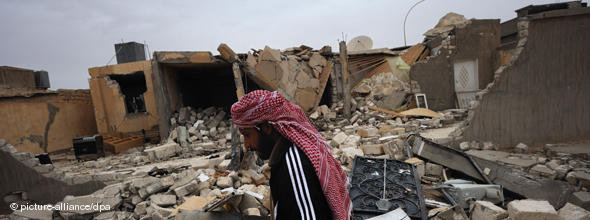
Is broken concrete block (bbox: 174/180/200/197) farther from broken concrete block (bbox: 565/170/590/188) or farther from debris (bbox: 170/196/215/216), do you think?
broken concrete block (bbox: 565/170/590/188)

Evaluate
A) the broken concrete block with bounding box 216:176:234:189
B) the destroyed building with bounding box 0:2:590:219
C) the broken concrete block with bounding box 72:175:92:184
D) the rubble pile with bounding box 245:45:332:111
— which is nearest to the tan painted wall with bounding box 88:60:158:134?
the destroyed building with bounding box 0:2:590:219

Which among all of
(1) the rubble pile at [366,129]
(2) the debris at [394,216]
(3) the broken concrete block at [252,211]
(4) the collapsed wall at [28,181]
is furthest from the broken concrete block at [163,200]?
(1) the rubble pile at [366,129]

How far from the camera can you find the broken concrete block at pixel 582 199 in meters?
3.15

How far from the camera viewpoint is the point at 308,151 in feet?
4.12

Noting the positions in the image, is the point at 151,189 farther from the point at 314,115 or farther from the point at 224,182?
the point at 314,115

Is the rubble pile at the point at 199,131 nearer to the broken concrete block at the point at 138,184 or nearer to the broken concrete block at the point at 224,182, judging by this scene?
the broken concrete block at the point at 138,184

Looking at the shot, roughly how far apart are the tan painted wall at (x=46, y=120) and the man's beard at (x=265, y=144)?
38.8ft

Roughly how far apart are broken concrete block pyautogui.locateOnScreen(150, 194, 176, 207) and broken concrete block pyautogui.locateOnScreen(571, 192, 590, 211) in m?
5.69

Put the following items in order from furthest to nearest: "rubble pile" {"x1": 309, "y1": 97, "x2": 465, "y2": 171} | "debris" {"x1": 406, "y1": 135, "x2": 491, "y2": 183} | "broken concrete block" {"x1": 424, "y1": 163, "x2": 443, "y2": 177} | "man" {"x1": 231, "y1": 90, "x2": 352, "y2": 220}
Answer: "rubble pile" {"x1": 309, "y1": 97, "x2": 465, "y2": 171}, "broken concrete block" {"x1": 424, "y1": 163, "x2": 443, "y2": 177}, "debris" {"x1": 406, "y1": 135, "x2": 491, "y2": 183}, "man" {"x1": 231, "y1": 90, "x2": 352, "y2": 220}

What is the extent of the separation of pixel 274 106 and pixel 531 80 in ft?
19.1

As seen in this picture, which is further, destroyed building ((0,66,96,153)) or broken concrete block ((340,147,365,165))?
destroyed building ((0,66,96,153))

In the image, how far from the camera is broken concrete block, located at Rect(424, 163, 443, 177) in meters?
4.03

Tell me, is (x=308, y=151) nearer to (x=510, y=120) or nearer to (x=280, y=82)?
(x=510, y=120)

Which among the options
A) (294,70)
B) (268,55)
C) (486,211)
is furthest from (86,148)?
(486,211)
